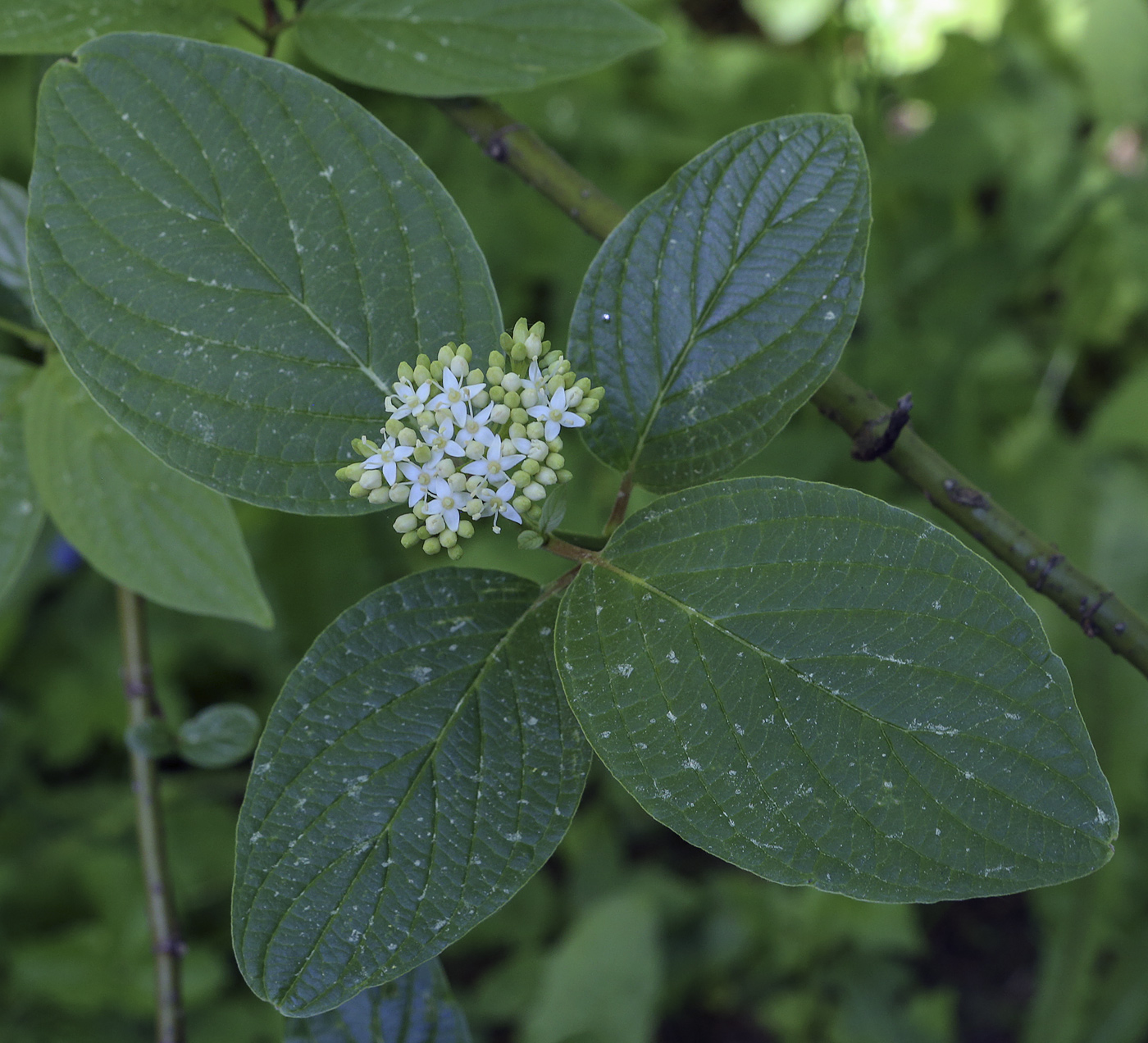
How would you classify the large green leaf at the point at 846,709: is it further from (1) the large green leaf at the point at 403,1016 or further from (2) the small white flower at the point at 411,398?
A: (1) the large green leaf at the point at 403,1016

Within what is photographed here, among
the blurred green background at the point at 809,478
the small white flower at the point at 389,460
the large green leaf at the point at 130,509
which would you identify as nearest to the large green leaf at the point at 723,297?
the small white flower at the point at 389,460

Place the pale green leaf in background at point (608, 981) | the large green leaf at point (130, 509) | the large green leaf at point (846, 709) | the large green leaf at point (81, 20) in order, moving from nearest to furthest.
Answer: the large green leaf at point (846, 709), the large green leaf at point (81, 20), the large green leaf at point (130, 509), the pale green leaf in background at point (608, 981)

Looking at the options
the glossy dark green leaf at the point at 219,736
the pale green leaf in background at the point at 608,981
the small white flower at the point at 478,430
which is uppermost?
the small white flower at the point at 478,430

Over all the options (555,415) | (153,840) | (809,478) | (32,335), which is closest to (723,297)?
(555,415)

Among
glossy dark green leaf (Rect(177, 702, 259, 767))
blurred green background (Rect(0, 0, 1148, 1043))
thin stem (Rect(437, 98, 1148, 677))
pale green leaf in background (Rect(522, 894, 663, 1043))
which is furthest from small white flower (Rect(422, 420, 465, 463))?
pale green leaf in background (Rect(522, 894, 663, 1043))

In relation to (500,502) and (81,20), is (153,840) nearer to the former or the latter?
(500,502)

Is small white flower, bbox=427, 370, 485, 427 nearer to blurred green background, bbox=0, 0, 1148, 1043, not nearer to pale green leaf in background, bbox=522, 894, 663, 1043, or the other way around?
blurred green background, bbox=0, 0, 1148, 1043
